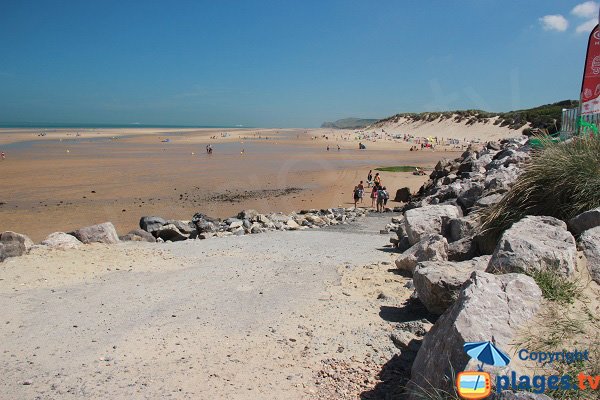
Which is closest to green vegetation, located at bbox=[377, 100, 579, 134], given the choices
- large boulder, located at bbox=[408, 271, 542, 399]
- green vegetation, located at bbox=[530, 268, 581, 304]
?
green vegetation, located at bbox=[530, 268, 581, 304]

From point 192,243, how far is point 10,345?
5.66 meters

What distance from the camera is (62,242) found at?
964 centimetres

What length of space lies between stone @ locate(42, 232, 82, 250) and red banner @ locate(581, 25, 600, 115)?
37.7 ft

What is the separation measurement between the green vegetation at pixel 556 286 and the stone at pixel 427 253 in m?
2.83

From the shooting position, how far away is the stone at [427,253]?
680cm

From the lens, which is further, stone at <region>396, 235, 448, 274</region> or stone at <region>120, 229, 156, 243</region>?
stone at <region>120, 229, 156, 243</region>

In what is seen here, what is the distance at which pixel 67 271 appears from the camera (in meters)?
8.00

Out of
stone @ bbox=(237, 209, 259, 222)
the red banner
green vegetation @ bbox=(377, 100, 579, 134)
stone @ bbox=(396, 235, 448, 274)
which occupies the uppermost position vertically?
Result: green vegetation @ bbox=(377, 100, 579, 134)

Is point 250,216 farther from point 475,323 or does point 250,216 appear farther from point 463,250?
point 475,323

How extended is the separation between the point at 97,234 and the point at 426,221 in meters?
7.50

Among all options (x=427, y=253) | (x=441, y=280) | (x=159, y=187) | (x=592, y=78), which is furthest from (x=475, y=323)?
(x=159, y=187)

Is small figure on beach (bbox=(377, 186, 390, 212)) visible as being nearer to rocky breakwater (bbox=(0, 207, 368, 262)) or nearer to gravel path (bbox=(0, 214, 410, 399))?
rocky breakwater (bbox=(0, 207, 368, 262))

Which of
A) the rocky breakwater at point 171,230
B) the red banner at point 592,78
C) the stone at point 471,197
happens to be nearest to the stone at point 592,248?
the stone at point 471,197

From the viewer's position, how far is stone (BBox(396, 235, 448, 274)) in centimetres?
680
